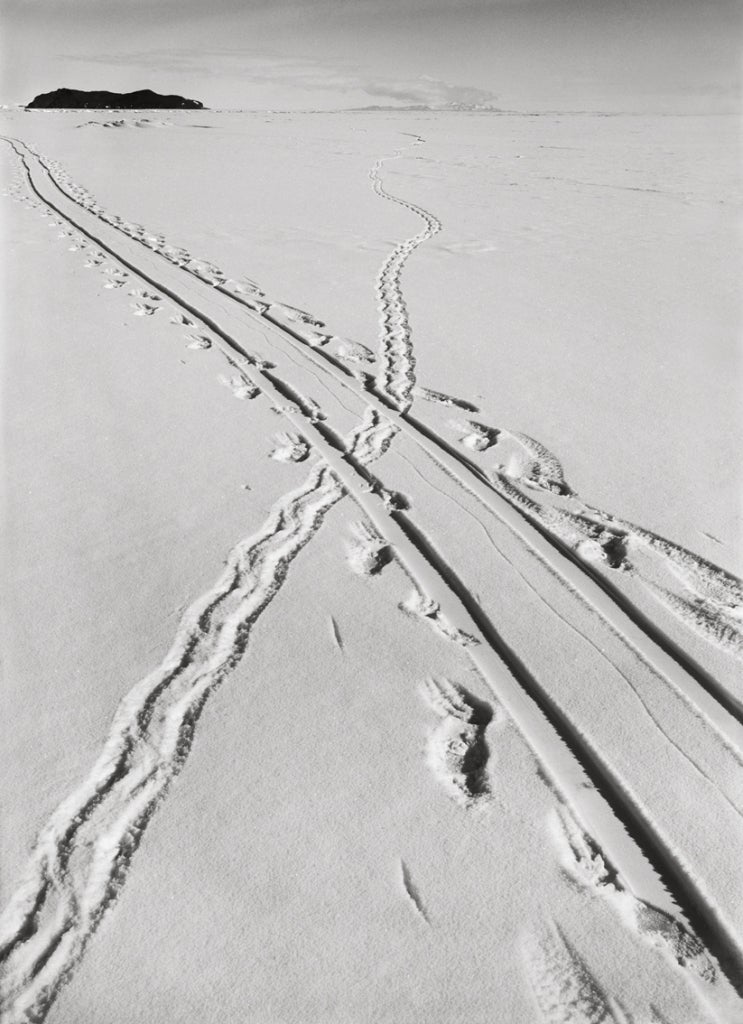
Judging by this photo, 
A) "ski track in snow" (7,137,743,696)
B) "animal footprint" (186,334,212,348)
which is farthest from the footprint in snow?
"ski track in snow" (7,137,743,696)

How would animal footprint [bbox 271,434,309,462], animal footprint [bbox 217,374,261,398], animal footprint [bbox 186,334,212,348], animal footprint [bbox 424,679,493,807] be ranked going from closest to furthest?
animal footprint [bbox 424,679,493,807]
animal footprint [bbox 271,434,309,462]
animal footprint [bbox 217,374,261,398]
animal footprint [bbox 186,334,212,348]

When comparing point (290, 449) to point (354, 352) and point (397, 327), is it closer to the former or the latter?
point (354, 352)

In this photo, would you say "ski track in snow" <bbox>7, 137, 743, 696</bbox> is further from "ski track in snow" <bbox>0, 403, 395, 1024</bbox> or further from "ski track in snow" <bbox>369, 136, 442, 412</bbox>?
"ski track in snow" <bbox>0, 403, 395, 1024</bbox>

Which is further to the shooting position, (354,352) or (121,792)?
(354,352)

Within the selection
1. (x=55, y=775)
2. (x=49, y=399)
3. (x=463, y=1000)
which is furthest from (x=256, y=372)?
(x=463, y=1000)

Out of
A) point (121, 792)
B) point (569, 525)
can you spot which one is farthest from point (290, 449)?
point (121, 792)

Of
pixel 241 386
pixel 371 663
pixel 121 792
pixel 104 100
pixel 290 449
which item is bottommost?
pixel 121 792
